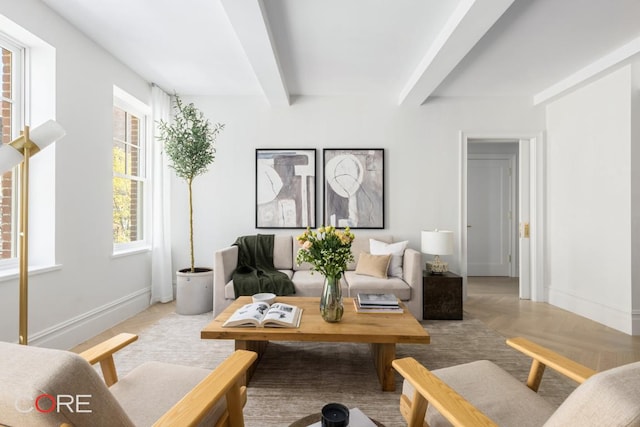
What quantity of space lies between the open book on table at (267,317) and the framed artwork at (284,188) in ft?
6.78

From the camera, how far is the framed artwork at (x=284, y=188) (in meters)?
4.35

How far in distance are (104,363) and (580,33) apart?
13.2 ft

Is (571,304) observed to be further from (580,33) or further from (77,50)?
(77,50)

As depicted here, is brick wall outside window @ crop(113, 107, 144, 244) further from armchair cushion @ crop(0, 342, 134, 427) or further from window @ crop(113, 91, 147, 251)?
armchair cushion @ crop(0, 342, 134, 427)

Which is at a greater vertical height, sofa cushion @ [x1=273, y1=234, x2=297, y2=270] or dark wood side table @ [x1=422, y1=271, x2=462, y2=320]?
sofa cushion @ [x1=273, y1=234, x2=297, y2=270]

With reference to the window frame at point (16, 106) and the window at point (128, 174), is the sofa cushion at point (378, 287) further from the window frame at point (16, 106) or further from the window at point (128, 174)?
the window frame at point (16, 106)

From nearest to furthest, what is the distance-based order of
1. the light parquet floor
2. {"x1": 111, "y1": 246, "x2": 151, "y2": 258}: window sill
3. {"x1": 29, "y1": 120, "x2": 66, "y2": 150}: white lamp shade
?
{"x1": 29, "y1": 120, "x2": 66, "y2": 150}: white lamp shade
the light parquet floor
{"x1": 111, "y1": 246, "x2": 151, "y2": 258}: window sill

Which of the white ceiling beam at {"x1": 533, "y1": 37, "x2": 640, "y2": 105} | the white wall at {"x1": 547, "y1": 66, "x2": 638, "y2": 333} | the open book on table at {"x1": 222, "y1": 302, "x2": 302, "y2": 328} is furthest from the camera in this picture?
the white wall at {"x1": 547, "y1": 66, "x2": 638, "y2": 333}

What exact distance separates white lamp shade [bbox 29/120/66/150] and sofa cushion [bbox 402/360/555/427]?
7.36ft

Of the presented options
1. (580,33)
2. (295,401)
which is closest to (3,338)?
(295,401)

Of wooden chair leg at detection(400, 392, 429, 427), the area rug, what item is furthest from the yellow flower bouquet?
wooden chair leg at detection(400, 392, 429, 427)

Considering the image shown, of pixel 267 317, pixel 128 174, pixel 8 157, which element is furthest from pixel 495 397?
pixel 128 174

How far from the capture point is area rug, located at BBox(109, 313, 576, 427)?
6.36 ft

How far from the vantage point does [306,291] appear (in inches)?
136
